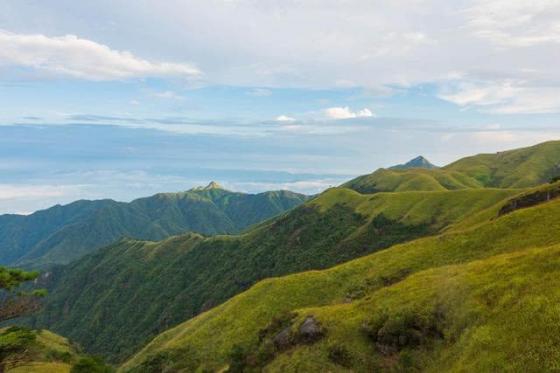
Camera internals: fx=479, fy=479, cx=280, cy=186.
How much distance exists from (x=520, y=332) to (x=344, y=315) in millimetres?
29655

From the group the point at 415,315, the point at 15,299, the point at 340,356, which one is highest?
the point at 15,299

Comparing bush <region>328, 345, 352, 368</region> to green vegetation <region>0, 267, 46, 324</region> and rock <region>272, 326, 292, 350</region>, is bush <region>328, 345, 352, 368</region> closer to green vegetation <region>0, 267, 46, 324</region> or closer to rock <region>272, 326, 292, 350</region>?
rock <region>272, 326, 292, 350</region>

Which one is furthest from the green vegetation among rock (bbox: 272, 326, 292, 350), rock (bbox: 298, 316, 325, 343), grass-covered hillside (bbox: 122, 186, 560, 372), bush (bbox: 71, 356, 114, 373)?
bush (bbox: 71, 356, 114, 373)

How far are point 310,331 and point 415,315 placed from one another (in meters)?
16.1

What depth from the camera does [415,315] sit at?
191 feet

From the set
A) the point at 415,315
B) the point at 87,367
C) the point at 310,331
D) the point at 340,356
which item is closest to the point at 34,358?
the point at 87,367

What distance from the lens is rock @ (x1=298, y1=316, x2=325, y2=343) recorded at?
6656cm

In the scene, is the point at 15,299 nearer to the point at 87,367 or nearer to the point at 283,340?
the point at 283,340

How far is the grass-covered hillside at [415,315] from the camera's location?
43.5m

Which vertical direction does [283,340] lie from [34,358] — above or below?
below

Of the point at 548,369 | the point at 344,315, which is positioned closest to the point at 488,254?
the point at 344,315

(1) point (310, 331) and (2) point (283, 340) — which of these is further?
(2) point (283, 340)

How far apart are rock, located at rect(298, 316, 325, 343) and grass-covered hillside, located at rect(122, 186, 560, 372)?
6.3 inches

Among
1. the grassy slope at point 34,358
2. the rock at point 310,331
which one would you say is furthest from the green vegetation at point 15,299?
the rock at point 310,331
